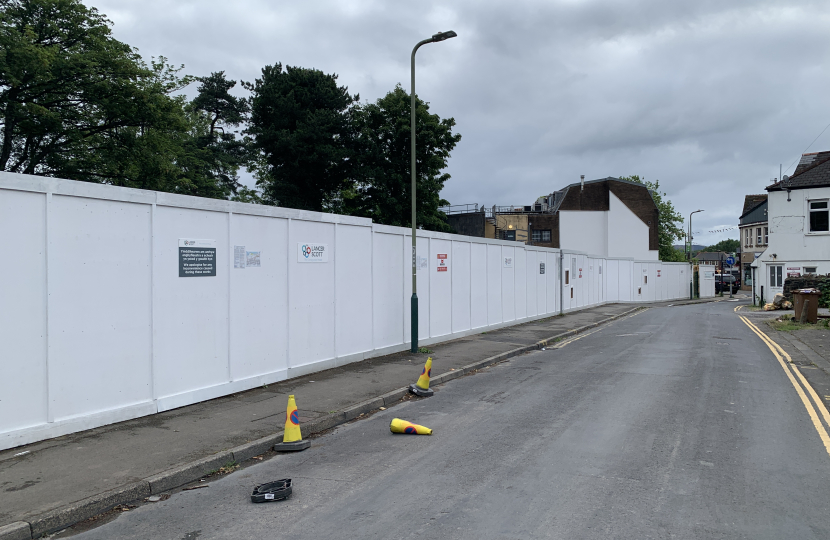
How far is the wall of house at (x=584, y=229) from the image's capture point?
57750 mm

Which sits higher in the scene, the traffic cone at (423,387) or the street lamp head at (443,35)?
the street lamp head at (443,35)

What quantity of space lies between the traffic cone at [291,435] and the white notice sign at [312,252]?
170 inches

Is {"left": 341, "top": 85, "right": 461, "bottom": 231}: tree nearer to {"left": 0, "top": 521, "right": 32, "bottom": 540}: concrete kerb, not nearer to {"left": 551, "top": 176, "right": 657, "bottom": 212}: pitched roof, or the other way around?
{"left": 551, "top": 176, "right": 657, "bottom": 212}: pitched roof

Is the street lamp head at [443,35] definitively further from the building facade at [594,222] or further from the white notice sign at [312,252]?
the building facade at [594,222]

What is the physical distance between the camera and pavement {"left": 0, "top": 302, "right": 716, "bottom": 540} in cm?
485

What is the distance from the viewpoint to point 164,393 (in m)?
7.98

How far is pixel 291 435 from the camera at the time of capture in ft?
21.8

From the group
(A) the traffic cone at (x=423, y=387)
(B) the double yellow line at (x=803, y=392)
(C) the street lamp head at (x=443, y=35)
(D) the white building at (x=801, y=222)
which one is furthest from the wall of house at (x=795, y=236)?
(A) the traffic cone at (x=423, y=387)

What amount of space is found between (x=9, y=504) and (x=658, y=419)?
7503mm

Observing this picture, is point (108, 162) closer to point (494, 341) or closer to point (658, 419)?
point (494, 341)

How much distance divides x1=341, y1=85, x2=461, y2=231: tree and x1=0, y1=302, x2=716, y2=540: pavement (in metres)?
30.8

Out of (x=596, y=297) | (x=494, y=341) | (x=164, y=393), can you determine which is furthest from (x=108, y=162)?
(x=596, y=297)

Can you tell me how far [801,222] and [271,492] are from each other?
37.4 metres

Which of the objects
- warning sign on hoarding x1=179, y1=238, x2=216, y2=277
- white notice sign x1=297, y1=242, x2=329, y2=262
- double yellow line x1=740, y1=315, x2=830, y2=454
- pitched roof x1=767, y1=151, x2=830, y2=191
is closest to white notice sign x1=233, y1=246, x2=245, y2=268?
warning sign on hoarding x1=179, y1=238, x2=216, y2=277
